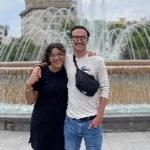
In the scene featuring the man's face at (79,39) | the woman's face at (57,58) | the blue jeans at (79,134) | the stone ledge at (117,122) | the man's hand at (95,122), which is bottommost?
the stone ledge at (117,122)

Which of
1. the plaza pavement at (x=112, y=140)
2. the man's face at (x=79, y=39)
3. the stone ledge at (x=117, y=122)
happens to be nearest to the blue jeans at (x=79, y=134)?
the man's face at (x=79, y=39)

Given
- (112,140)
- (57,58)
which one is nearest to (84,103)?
(57,58)

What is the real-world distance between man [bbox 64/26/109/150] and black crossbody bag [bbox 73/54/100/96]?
0.14ft

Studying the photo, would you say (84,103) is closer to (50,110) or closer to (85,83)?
(85,83)

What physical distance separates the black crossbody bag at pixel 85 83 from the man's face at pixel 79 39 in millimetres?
205

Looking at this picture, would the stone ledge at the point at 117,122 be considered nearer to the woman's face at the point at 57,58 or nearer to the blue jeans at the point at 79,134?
the blue jeans at the point at 79,134

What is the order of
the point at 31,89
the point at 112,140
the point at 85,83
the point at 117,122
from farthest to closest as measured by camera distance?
the point at 117,122, the point at 112,140, the point at 31,89, the point at 85,83

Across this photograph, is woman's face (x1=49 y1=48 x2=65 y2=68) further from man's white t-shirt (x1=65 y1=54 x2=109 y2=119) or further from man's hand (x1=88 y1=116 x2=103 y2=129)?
man's hand (x1=88 y1=116 x2=103 y2=129)

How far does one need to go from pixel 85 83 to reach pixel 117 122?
360cm

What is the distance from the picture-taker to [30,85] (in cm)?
344

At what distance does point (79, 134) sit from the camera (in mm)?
3484

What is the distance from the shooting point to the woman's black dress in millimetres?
3473

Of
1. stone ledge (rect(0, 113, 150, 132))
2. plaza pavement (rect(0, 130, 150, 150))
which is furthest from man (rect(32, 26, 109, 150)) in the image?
stone ledge (rect(0, 113, 150, 132))

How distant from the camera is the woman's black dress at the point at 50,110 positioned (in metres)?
3.47
